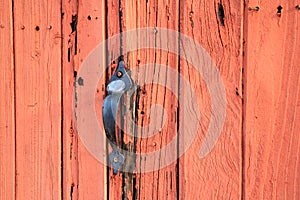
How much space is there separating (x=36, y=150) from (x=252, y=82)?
499mm

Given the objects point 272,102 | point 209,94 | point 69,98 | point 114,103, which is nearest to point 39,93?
point 69,98

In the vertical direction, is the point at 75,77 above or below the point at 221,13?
below

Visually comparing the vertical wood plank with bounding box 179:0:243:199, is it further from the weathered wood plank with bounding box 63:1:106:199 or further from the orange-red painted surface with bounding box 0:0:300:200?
the weathered wood plank with bounding box 63:1:106:199

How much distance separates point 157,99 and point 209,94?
0.36 feet

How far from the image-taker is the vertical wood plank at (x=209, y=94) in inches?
37.8

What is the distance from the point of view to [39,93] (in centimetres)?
104

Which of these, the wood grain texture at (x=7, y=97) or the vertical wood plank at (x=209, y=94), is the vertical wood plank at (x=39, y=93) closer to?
the wood grain texture at (x=7, y=97)

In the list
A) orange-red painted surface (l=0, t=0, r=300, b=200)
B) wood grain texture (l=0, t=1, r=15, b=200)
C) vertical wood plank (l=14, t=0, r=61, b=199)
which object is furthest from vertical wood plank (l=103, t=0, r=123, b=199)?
wood grain texture (l=0, t=1, r=15, b=200)

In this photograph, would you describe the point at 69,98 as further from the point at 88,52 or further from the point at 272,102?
the point at 272,102

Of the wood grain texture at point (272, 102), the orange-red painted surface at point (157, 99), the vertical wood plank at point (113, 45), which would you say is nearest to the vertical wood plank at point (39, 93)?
the orange-red painted surface at point (157, 99)

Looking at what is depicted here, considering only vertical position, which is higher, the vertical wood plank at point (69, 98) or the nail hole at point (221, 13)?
the nail hole at point (221, 13)

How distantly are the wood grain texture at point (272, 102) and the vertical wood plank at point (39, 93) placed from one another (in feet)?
1.37

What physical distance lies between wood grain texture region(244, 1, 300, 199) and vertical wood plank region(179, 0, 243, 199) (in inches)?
0.9

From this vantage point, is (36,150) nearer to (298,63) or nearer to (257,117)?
(257,117)
